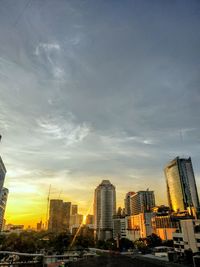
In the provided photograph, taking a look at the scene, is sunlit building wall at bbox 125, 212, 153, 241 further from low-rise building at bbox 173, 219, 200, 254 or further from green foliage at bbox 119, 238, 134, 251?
low-rise building at bbox 173, 219, 200, 254

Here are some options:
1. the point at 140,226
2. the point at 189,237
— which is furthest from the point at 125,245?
the point at 189,237

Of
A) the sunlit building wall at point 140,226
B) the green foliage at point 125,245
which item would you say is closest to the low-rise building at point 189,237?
the green foliage at point 125,245

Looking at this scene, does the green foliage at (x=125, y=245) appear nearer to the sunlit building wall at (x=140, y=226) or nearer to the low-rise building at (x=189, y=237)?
the sunlit building wall at (x=140, y=226)

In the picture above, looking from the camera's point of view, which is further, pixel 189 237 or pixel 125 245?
pixel 125 245

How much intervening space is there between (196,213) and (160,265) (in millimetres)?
118046

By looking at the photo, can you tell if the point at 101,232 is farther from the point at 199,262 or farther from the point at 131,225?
the point at 199,262

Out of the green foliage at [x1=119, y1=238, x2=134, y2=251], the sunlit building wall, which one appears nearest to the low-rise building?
the green foliage at [x1=119, y1=238, x2=134, y2=251]

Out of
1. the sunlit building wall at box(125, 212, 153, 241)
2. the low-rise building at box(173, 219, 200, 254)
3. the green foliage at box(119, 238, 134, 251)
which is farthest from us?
the sunlit building wall at box(125, 212, 153, 241)

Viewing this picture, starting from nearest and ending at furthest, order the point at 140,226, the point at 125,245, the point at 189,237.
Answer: the point at 189,237 < the point at 125,245 < the point at 140,226

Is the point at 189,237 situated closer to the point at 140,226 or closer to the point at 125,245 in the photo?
the point at 125,245

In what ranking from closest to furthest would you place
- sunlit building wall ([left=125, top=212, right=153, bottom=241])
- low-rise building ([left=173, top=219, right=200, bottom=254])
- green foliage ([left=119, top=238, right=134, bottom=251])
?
low-rise building ([left=173, top=219, right=200, bottom=254]), green foliage ([left=119, top=238, right=134, bottom=251]), sunlit building wall ([left=125, top=212, right=153, bottom=241])

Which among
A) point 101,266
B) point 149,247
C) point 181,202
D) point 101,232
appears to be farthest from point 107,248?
point 181,202

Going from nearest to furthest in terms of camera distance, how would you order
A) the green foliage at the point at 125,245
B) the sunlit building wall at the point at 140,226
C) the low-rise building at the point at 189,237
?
the low-rise building at the point at 189,237, the green foliage at the point at 125,245, the sunlit building wall at the point at 140,226

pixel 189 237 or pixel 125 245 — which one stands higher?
pixel 189 237
